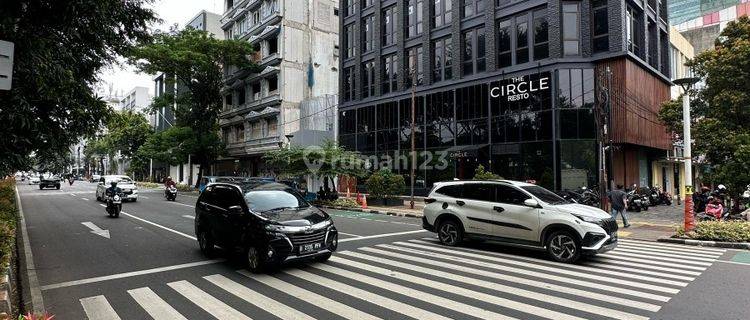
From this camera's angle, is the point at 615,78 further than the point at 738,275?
Yes

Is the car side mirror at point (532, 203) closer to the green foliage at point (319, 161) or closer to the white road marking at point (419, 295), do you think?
the white road marking at point (419, 295)

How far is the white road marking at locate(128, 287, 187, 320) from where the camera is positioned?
5605 millimetres

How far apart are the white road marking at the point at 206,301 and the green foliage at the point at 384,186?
17659 mm

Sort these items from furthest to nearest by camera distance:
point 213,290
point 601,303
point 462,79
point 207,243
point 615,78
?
1. point 462,79
2. point 615,78
3. point 207,243
4. point 213,290
5. point 601,303

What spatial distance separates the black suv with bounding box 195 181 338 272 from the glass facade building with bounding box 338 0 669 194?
1407 cm

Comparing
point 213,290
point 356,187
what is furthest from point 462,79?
point 213,290

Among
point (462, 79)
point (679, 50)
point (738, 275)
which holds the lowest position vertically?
point (738, 275)

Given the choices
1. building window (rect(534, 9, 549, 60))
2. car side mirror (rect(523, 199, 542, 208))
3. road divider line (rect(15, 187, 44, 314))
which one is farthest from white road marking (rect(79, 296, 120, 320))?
building window (rect(534, 9, 549, 60))

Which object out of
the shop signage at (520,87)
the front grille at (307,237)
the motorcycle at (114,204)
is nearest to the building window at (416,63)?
the shop signage at (520,87)

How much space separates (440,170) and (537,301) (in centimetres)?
2189

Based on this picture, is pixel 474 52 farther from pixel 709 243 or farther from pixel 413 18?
pixel 709 243

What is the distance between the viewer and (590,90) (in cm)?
2216

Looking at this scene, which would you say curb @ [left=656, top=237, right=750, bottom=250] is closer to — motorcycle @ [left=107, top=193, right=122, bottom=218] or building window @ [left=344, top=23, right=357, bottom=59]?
motorcycle @ [left=107, top=193, right=122, bottom=218]

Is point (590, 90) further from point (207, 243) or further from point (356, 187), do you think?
point (207, 243)
